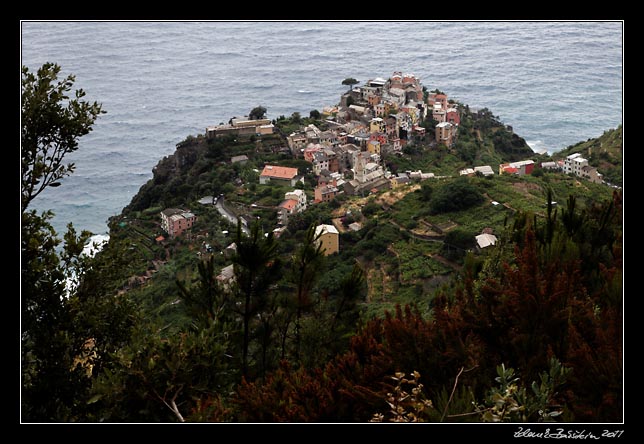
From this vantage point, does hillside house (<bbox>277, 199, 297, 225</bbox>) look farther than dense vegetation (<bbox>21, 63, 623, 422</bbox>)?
Yes

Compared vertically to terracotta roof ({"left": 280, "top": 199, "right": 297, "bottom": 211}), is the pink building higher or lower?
higher

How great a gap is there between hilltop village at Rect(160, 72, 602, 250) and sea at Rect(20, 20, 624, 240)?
6.80 feet

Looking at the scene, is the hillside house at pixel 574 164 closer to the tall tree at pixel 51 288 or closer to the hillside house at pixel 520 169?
the hillside house at pixel 520 169

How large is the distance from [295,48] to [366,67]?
4293 mm

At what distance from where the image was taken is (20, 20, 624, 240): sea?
22.9m

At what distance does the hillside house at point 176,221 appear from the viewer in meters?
20.6

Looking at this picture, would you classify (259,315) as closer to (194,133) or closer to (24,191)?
(24,191)

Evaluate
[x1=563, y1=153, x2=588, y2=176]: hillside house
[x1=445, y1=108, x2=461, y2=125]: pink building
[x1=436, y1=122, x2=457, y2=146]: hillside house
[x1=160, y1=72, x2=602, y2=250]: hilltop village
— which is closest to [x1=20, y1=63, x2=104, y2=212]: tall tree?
[x1=160, y1=72, x2=602, y2=250]: hilltop village

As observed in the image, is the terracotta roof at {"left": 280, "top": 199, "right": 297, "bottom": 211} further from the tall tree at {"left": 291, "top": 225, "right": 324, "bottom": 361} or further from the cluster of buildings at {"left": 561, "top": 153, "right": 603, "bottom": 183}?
the tall tree at {"left": 291, "top": 225, "right": 324, "bottom": 361}

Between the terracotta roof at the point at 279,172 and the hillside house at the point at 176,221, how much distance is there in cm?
353

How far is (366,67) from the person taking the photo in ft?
118

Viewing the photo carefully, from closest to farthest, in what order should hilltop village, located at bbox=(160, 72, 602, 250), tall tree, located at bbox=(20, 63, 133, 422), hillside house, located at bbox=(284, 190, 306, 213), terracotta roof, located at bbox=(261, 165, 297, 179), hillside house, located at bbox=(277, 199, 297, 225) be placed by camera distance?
1. tall tree, located at bbox=(20, 63, 133, 422)
2. hillside house, located at bbox=(277, 199, 297, 225)
3. hillside house, located at bbox=(284, 190, 306, 213)
4. hilltop village, located at bbox=(160, 72, 602, 250)
5. terracotta roof, located at bbox=(261, 165, 297, 179)

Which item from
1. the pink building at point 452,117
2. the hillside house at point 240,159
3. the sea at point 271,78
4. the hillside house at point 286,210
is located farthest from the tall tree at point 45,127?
the pink building at point 452,117

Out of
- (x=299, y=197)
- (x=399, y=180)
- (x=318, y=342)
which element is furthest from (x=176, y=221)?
(x=318, y=342)
